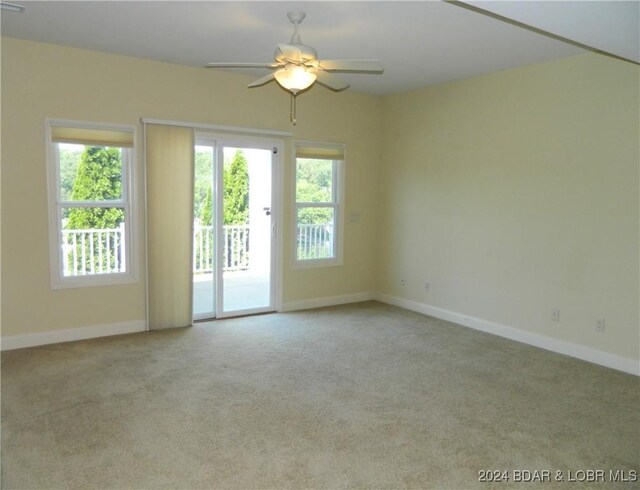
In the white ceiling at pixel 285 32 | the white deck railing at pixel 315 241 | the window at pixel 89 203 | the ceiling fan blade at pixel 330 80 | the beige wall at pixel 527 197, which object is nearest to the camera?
the white ceiling at pixel 285 32

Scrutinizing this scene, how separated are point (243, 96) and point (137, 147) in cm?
130

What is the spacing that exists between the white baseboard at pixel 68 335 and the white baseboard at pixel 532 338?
319cm

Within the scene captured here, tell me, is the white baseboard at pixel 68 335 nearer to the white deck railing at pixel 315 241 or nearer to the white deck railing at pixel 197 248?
the white deck railing at pixel 197 248

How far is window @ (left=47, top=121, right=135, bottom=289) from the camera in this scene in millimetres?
4512

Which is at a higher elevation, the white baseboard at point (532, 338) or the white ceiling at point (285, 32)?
the white ceiling at point (285, 32)

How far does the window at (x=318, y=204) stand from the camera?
5.99 metres

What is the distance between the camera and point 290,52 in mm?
3055

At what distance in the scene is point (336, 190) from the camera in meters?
6.32

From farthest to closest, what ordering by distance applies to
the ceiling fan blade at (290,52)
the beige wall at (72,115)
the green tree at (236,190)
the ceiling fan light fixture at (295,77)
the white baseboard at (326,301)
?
the white baseboard at (326,301)
the green tree at (236,190)
the beige wall at (72,115)
the ceiling fan light fixture at (295,77)
the ceiling fan blade at (290,52)

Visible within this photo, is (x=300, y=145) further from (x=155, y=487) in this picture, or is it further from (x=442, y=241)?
(x=155, y=487)

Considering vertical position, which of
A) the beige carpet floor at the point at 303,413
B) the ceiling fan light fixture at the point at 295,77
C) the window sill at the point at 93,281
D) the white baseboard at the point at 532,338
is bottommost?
the beige carpet floor at the point at 303,413

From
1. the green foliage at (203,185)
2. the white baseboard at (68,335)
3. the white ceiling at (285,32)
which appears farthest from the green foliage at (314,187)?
the white baseboard at (68,335)

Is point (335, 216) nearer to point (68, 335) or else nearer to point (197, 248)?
point (197, 248)

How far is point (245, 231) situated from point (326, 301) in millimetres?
1429
